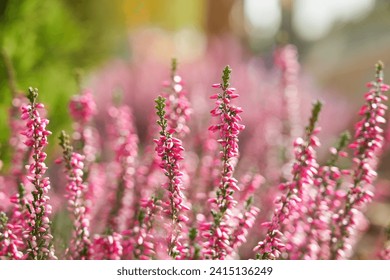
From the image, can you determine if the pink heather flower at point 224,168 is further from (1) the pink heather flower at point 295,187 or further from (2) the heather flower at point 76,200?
(2) the heather flower at point 76,200

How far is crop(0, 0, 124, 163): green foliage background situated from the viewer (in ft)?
5.44

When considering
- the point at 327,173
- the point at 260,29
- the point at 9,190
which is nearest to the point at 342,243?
the point at 327,173

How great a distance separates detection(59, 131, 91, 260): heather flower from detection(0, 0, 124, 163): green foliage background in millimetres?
322

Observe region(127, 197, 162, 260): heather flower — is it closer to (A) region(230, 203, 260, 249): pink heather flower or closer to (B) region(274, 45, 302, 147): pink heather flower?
(A) region(230, 203, 260, 249): pink heather flower

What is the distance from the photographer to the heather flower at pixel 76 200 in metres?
0.97

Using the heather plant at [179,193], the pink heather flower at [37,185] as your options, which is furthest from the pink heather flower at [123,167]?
the pink heather flower at [37,185]

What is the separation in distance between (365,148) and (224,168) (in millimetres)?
287

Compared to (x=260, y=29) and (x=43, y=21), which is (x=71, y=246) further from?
(x=260, y=29)

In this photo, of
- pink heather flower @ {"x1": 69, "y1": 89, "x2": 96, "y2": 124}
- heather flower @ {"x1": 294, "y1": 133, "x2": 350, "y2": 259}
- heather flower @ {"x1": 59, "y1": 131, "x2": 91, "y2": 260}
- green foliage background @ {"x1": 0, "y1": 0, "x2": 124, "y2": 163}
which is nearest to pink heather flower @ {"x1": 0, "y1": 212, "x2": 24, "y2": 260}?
heather flower @ {"x1": 59, "y1": 131, "x2": 91, "y2": 260}

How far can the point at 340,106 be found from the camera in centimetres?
280

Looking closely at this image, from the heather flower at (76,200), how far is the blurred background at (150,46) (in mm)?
264

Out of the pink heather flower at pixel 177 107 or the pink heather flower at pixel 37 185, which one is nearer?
the pink heather flower at pixel 37 185

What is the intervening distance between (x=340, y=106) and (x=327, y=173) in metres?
1.81

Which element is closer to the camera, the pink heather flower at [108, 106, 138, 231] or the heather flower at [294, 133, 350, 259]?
the heather flower at [294, 133, 350, 259]
